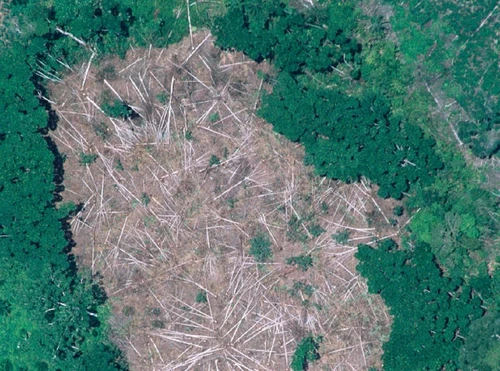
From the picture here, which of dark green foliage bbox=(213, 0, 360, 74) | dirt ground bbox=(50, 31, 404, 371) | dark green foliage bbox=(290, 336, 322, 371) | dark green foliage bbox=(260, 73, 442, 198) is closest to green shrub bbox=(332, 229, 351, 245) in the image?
dirt ground bbox=(50, 31, 404, 371)

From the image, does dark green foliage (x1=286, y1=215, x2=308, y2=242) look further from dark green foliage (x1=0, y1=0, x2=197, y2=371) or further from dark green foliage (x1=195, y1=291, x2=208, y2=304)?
dark green foliage (x1=0, y1=0, x2=197, y2=371)

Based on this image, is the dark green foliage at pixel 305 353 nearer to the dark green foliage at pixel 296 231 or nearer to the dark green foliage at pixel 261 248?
the dark green foliage at pixel 261 248

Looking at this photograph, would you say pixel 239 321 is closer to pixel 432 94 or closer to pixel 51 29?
pixel 432 94

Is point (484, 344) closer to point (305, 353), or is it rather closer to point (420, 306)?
point (420, 306)

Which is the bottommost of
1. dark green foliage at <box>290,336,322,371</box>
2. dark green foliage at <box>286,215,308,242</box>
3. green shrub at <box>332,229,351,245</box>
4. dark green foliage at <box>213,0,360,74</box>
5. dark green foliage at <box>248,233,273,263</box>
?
dark green foliage at <box>290,336,322,371</box>

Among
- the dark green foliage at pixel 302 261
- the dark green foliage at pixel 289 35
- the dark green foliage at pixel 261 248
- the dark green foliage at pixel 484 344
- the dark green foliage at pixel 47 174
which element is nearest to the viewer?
the dark green foliage at pixel 484 344

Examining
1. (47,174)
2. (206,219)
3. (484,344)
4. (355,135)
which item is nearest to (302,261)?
(206,219)

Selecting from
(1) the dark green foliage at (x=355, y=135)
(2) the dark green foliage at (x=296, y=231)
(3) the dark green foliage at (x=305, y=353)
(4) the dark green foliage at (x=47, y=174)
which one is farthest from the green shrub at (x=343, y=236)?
(4) the dark green foliage at (x=47, y=174)
